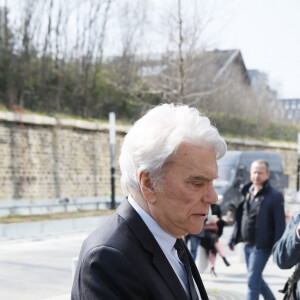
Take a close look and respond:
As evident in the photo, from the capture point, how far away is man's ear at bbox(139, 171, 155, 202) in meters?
1.80

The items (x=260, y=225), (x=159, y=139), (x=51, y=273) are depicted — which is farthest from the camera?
(x=51, y=273)

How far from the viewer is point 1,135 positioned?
19.3 meters

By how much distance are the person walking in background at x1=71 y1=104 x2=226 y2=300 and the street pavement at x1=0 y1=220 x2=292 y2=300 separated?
5.18m

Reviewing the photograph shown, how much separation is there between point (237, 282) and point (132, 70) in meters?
23.5

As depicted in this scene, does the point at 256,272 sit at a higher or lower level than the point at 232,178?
higher

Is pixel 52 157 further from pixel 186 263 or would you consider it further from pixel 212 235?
pixel 186 263

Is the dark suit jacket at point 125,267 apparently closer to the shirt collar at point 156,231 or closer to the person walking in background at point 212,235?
the shirt collar at point 156,231

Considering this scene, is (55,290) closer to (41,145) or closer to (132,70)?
(41,145)

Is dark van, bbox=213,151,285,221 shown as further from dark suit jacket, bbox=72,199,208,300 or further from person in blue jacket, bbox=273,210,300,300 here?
dark suit jacket, bbox=72,199,208,300

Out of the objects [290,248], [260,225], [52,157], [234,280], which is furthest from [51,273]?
[52,157]

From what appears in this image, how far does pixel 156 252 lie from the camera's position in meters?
1.74

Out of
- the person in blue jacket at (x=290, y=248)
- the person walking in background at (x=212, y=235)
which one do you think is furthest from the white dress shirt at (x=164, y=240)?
the person walking in background at (x=212, y=235)

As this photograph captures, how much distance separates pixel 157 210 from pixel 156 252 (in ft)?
0.47

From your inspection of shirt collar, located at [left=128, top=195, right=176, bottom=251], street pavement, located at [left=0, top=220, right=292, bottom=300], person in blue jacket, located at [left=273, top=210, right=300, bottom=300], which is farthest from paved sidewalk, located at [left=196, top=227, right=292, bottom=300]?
shirt collar, located at [left=128, top=195, right=176, bottom=251]
